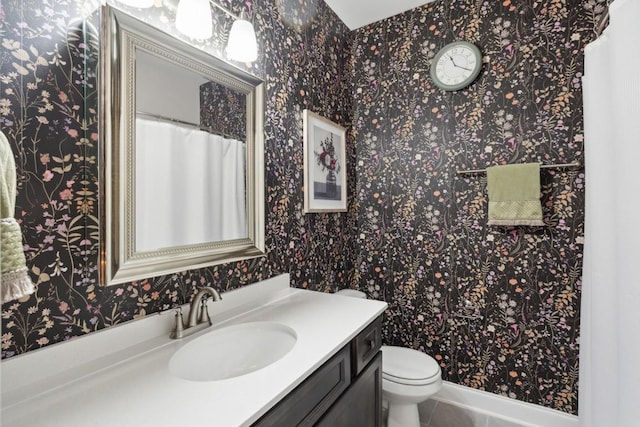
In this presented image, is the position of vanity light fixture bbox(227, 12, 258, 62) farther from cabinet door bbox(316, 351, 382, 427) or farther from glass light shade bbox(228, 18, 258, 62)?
cabinet door bbox(316, 351, 382, 427)

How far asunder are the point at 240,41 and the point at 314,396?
4.44 feet

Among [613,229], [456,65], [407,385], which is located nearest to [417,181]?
[456,65]

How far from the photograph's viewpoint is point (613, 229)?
1188mm

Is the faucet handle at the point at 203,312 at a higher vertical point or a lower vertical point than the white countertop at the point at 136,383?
higher

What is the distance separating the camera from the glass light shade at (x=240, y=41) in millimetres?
1277

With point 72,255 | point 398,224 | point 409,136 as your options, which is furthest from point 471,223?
point 72,255

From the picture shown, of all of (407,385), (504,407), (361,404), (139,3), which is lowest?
(504,407)

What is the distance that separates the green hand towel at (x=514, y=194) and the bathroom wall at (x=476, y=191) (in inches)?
4.1

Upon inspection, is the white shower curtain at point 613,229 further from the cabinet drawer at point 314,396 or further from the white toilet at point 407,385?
the cabinet drawer at point 314,396

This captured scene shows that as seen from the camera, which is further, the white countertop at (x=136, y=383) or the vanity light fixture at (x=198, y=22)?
the vanity light fixture at (x=198, y=22)

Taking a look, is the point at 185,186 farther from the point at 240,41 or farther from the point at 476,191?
the point at 476,191

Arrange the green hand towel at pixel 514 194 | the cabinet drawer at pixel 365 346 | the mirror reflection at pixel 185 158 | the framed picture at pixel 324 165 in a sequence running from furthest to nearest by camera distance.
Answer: the framed picture at pixel 324 165, the green hand towel at pixel 514 194, the cabinet drawer at pixel 365 346, the mirror reflection at pixel 185 158

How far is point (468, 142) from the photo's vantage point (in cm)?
192

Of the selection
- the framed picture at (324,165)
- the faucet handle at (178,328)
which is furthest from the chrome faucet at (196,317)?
the framed picture at (324,165)
